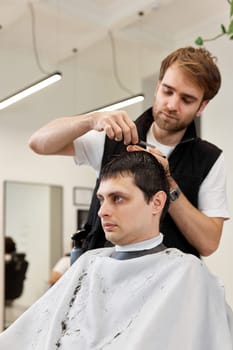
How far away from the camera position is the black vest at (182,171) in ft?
→ 5.93

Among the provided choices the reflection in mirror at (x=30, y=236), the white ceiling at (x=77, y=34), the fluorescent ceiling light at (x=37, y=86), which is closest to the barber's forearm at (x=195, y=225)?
the fluorescent ceiling light at (x=37, y=86)

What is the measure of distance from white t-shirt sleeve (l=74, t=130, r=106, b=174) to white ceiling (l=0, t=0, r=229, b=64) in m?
3.46

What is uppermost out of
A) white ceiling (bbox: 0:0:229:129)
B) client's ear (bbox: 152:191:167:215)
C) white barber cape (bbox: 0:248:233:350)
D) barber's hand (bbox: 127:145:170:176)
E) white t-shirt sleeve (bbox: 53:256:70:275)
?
white ceiling (bbox: 0:0:229:129)

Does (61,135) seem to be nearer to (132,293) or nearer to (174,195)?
(174,195)

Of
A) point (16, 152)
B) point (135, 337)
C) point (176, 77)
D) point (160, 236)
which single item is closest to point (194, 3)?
point (16, 152)

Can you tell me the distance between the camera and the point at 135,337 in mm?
1413

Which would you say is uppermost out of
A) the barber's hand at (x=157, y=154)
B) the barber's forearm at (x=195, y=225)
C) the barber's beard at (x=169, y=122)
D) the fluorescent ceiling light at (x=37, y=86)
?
the fluorescent ceiling light at (x=37, y=86)

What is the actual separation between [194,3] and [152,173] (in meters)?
4.17

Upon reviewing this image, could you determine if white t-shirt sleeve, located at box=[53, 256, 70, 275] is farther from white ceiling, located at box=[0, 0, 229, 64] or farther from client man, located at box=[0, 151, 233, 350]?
client man, located at box=[0, 151, 233, 350]

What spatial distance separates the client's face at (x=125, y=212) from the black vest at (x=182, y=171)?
6.3 inches

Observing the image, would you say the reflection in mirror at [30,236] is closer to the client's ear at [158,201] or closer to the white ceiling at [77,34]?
the white ceiling at [77,34]

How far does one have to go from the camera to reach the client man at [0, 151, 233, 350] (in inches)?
56.2

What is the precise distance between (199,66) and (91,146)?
0.45m

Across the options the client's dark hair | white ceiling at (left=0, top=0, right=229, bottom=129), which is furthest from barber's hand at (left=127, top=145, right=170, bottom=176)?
white ceiling at (left=0, top=0, right=229, bottom=129)
